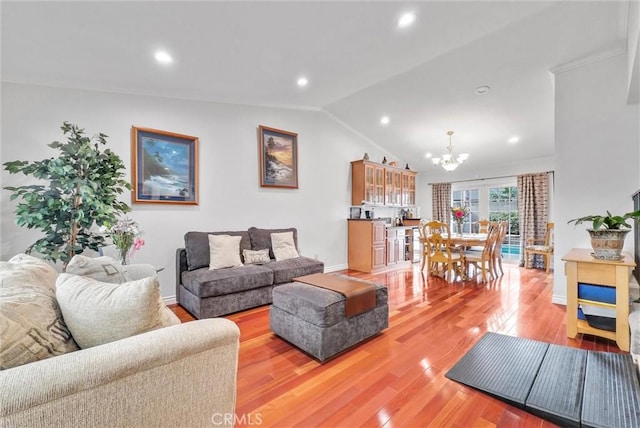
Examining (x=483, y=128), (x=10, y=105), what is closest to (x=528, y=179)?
(x=483, y=128)

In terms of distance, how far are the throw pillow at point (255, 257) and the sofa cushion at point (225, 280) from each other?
0.73 ft

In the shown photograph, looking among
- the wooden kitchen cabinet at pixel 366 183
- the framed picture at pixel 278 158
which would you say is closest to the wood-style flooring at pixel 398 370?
the framed picture at pixel 278 158

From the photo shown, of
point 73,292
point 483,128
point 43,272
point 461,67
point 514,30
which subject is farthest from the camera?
point 483,128

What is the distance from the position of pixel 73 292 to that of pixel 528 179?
287 inches

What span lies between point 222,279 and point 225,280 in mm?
35

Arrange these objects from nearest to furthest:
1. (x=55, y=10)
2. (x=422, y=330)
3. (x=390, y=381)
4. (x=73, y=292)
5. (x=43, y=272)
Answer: (x=73, y=292) < (x=43, y=272) < (x=390, y=381) < (x=55, y=10) < (x=422, y=330)

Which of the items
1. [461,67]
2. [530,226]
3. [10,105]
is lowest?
[530,226]

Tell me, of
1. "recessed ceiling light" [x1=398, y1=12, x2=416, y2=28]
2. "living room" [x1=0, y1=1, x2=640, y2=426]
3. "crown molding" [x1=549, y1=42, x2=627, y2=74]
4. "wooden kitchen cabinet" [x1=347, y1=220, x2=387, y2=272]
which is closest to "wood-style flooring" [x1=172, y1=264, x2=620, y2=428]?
"living room" [x1=0, y1=1, x2=640, y2=426]

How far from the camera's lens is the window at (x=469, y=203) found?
6.82 metres

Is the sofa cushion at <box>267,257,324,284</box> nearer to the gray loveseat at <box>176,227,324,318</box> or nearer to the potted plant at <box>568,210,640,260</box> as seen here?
the gray loveseat at <box>176,227,324,318</box>

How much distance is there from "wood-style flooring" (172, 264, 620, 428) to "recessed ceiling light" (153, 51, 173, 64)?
2.72 meters

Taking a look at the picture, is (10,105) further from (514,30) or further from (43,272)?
(514,30)

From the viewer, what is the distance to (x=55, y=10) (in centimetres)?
204

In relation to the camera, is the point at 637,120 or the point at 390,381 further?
the point at 637,120
